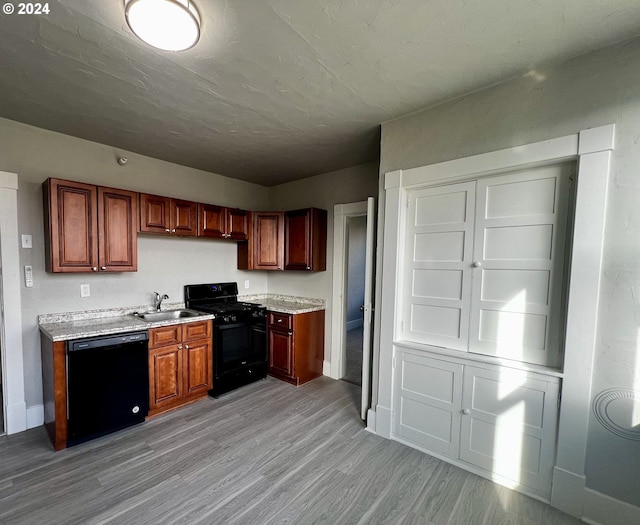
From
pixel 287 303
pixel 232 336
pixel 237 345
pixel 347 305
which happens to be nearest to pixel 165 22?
A: pixel 232 336

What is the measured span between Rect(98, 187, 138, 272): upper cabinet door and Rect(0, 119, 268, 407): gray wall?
348mm

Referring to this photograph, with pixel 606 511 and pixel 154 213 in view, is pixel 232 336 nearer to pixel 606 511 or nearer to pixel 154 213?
pixel 154 213

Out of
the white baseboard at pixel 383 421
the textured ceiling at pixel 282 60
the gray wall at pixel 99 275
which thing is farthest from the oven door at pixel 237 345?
the textured ceiling at pixel 282 60

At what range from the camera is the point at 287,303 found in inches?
160

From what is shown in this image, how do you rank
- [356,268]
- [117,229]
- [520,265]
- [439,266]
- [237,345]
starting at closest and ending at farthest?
[520,265] → [439,266] → [117,229] → [237,345] → [356,268]

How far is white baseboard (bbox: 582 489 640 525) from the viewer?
155cm

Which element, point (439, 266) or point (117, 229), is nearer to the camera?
point (439, 266)

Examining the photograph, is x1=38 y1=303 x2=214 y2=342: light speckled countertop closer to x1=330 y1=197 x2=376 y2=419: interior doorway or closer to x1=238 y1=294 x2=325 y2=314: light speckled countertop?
x1=238 y1=294 x2=325 y2=314: light speckled countertop

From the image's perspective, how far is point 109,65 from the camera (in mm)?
1697

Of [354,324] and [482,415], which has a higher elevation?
[482,415]

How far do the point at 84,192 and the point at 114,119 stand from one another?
0.69m

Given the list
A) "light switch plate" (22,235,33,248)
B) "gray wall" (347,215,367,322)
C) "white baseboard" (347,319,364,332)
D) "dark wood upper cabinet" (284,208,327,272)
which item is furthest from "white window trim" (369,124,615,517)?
"white baseboard" (347,319,364,332)

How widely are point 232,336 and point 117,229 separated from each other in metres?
1.58

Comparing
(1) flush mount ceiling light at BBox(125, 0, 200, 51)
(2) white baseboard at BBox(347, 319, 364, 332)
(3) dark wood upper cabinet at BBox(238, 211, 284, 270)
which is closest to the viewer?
(1) flush mount ceiling light at BBox(125, 0, 200, 51)
